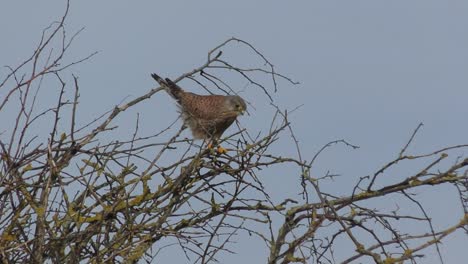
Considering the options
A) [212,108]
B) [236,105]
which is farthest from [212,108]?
[236,105]

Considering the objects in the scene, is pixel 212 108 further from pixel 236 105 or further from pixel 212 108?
pixel 236 105

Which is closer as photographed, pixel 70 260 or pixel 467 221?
pixel 467 221

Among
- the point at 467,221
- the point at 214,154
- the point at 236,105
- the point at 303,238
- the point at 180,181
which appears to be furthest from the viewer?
the point at 236,105

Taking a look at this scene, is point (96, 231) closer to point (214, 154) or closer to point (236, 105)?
point (214, 154)

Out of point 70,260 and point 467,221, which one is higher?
point 70,260

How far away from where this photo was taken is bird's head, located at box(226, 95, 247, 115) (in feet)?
22.7

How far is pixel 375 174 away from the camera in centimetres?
323

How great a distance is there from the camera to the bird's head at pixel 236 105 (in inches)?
272

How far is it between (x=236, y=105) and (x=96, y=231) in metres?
3.50

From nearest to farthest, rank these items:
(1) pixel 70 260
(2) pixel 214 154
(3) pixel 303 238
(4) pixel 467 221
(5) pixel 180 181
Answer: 1. (4) pixel 467 221
2. (3) pixel 303 238
3. (1) pixel 70 260
4. (5) pixel 180 181
5. (2) pixel 214 154

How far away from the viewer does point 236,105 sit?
6.97m

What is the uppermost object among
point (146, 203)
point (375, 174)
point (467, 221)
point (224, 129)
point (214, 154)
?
point (224, 129)

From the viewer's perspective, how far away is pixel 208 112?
7.00m

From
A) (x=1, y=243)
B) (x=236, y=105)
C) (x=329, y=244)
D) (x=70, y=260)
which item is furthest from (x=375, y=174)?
(x=236, y=105)
